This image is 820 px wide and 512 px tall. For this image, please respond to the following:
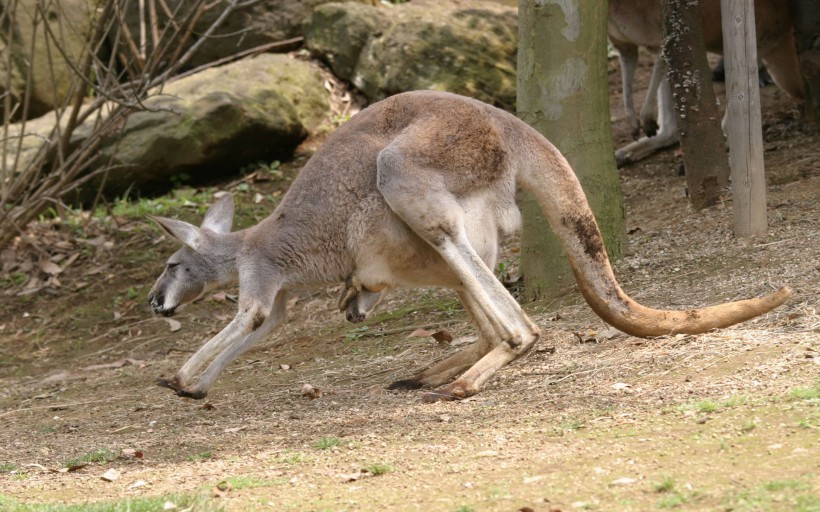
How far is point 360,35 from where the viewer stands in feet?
37.7

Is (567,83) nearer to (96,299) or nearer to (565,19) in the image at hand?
(565,19)

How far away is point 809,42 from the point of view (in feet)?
28.6

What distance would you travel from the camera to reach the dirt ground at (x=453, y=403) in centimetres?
368

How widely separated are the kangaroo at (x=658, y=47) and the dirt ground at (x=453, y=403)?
14.0 inches

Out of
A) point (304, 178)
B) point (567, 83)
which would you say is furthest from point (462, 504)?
point (567, 83)

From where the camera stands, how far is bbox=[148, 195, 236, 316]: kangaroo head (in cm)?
597

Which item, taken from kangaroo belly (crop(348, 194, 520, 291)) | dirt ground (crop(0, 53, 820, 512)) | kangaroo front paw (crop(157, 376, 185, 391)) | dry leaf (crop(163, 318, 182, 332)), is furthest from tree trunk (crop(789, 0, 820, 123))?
kangaroo front paw (crop(157, 376, 185, 391))

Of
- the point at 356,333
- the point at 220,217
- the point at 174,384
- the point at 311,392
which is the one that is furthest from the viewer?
the point at 356,333

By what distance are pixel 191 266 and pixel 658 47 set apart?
4969 millimetres

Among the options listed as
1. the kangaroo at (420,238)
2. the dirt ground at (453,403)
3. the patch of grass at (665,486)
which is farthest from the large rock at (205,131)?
the patch of grass at (665,486)

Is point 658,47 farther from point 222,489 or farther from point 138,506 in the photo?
point 138,506

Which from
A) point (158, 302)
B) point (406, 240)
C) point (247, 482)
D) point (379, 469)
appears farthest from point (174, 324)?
point (379, 469)

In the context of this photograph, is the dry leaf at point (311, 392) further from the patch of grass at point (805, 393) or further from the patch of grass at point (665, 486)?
the patch of grass at point (665, 486)

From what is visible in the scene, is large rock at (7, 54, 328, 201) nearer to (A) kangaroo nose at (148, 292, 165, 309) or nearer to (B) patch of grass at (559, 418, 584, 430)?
(A) kangaroo nose at (148, 292, 165, 309)
